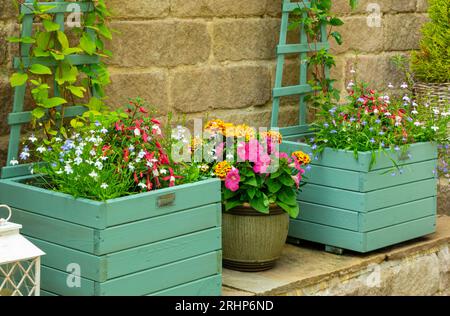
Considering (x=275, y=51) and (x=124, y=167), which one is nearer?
(x=124, y=167)

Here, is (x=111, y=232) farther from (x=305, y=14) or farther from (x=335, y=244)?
(x=305, y=14)

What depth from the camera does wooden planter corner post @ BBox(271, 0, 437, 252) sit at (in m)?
3.95

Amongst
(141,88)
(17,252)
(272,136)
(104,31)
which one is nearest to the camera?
(17,252)

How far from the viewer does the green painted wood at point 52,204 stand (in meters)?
3.01

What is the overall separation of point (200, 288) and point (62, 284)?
534 millimetres

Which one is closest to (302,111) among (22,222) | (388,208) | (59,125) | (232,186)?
(388,208)

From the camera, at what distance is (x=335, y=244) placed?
4062mm

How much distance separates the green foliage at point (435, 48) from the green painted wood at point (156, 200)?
6.81 feet

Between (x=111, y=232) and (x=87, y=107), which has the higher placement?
(x=87, y=107)

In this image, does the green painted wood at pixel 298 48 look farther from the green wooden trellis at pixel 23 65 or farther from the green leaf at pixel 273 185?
the green wooden trellis at pixel 23 65

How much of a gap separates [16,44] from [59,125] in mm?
368

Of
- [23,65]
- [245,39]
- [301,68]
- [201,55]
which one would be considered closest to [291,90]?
[301,68]

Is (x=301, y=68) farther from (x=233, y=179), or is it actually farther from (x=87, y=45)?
(x=87, y=45)

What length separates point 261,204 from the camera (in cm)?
368
